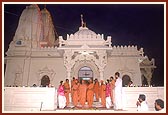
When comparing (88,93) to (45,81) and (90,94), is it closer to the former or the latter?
(90,94)

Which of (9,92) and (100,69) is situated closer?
(9,92)

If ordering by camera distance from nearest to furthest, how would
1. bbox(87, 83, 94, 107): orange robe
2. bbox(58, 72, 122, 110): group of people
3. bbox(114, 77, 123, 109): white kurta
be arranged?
1. bbox(114, 77, 123, 109): white kurta
2. bbox(58, 72, 122, 110): group of people
3. bbox(87, 83, 94, 107): orange robe

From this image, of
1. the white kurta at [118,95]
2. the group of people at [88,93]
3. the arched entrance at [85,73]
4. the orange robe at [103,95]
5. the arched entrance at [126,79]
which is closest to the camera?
the white kurta at [118,95]

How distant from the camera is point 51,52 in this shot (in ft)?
57.0

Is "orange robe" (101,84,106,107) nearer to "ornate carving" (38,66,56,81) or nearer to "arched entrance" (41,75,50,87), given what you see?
"ornate carving" (38,66,56,81)

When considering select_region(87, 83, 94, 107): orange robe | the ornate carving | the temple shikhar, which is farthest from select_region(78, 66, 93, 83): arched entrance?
select_region(87, 83, 94, 107): orange robe

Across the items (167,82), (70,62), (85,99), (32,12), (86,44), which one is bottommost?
(85,99)

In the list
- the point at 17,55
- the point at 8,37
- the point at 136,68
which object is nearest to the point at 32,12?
the point at 8,37

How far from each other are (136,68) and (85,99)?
6.02m

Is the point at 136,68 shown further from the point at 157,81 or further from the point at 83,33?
the point at 83,33

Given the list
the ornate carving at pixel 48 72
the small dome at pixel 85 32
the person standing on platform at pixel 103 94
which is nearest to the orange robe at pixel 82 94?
the person standing on platform at pixel 103 94

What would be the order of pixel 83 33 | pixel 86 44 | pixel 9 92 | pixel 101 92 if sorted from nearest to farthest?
pixel 9 92, pixel 101 92, pixel 86 44, pixel 83 33

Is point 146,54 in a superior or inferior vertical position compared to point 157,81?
superior

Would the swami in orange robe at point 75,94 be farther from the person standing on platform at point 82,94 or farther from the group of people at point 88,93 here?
the person standing on platform at point 82,94
